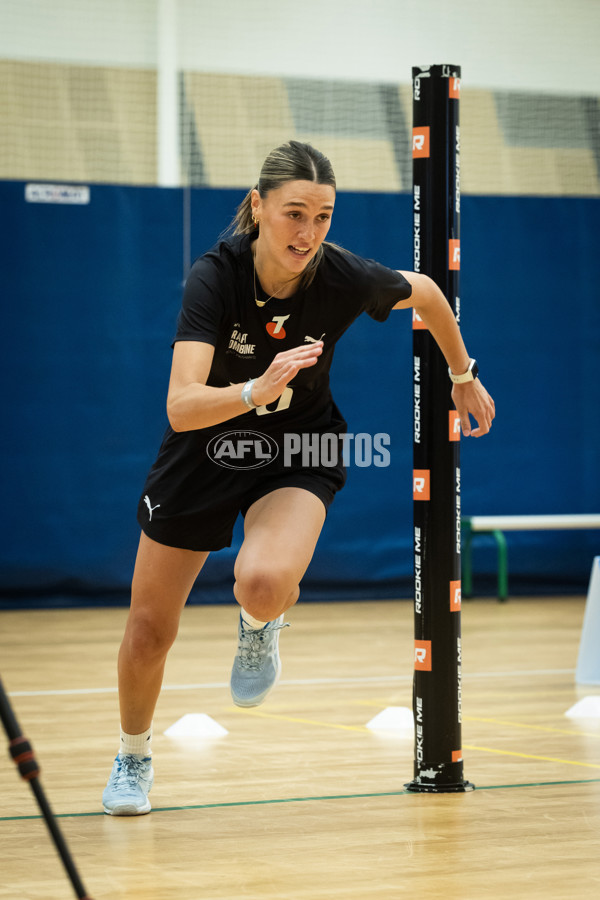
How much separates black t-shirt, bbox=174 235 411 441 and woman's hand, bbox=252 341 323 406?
0.43m

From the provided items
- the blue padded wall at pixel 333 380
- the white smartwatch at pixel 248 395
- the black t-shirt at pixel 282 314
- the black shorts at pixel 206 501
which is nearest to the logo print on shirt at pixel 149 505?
the black shorts at pixel 206 501

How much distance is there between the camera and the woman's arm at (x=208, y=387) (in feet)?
8.33

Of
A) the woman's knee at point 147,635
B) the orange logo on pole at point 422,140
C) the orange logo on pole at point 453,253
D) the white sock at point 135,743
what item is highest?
the orange logo on pole at point 422,140

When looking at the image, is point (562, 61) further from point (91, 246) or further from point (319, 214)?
point (319, 214)

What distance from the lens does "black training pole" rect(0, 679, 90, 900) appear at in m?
1.82

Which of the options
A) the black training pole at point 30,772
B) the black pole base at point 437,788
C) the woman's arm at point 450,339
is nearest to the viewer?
the black training pole at point 30,772

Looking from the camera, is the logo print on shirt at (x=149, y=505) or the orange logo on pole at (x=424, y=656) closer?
the logo print on shirt at (x=149, y=505)

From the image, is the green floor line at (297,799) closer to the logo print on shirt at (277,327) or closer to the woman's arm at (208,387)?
the woman's arm at (208,387)

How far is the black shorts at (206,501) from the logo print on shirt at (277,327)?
0.36 metres

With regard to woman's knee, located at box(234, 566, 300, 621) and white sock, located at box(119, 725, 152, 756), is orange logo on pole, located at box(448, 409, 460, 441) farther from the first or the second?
white sock, located at box(119, 725, 152, 756)

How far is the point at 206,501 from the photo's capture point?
3.12 meters

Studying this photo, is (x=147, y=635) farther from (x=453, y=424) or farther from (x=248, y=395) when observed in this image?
(x=453, y=424)

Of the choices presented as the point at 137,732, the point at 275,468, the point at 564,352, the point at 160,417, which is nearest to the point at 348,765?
the point at 137,732

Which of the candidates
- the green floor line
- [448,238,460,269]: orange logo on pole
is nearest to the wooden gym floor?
the green floor line
